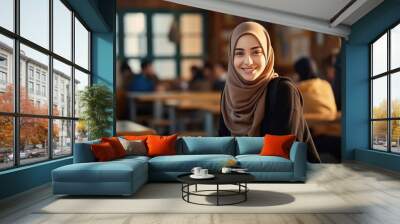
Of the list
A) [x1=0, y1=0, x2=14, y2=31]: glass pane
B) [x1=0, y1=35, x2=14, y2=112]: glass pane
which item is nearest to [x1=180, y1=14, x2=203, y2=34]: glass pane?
[x1=0, y1=0, x2=14, y2=31]: glass pane

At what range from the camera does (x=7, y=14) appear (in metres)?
4.96

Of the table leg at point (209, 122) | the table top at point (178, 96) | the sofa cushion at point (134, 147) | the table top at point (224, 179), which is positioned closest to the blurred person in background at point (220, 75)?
the table top at point (178, 96)

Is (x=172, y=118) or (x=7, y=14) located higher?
(x=7, y=14)

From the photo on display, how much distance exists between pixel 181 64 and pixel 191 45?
16.5 inches

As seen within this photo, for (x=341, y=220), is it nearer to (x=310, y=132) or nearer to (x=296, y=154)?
(x=296, y=154)

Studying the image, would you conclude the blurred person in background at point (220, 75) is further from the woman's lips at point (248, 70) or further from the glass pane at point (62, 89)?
the glass pane at point (62, 89)

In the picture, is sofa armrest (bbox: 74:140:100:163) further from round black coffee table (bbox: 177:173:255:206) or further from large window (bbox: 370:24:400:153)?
large window (bbox: 370:24:400:153)

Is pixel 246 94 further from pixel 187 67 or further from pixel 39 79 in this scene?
pixel 39 79

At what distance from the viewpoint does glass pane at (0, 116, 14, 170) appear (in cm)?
481

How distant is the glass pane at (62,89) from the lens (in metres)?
6.62

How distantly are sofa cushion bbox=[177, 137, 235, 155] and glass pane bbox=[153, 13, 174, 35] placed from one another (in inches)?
97.7

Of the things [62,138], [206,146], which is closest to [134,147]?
[206,146]

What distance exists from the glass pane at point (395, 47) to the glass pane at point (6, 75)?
6568 mm

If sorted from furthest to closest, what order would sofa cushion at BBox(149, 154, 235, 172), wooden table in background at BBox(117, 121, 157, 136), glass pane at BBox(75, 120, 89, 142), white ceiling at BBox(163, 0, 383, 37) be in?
wooden table in background at BBox(117, 121, 157, 136), white ceiling at BBox(163, 0, 383, 37), glass pane at BBox(75, 120, 89, 142), sofa cushion at BBox(149, 154, 235, 172)
